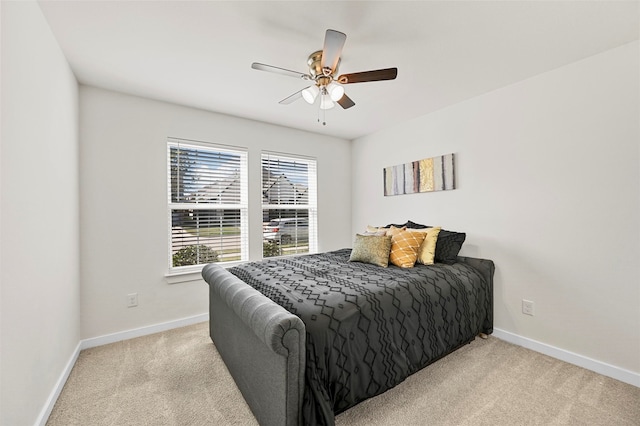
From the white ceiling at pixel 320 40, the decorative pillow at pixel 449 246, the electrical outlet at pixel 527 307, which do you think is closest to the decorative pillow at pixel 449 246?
the decorative pillow at pixel 449 246

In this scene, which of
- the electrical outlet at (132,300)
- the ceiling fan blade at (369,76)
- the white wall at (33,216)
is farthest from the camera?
the electrical outlet at (132,300)

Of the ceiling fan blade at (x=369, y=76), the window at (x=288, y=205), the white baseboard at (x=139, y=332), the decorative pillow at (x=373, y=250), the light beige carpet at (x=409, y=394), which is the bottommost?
the light beige carpet at (x=409, y=394)

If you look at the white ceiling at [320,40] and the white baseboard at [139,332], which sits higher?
the white ceiling at [320,40]

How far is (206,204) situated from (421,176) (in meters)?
2.63

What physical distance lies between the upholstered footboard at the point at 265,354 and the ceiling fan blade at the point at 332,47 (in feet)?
4.93

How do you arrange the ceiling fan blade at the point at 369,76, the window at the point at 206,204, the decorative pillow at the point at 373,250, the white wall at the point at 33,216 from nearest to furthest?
the white wall at the point at 33,216, the ceiling fan blade at the point at 369,76, the decorative pillow at the point at 373,250, the window at the point at 206,204

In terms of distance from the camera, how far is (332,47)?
1.63 m

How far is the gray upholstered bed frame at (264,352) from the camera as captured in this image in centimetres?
131

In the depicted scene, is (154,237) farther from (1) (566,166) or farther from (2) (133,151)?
(1) (566,166)

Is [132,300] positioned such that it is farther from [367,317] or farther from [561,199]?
[561,199]

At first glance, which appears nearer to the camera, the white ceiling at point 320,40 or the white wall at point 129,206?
the white ceiling at point 320,40

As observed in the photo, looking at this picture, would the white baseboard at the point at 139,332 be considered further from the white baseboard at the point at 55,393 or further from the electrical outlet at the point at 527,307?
the electrical outlet at the point at 527,307

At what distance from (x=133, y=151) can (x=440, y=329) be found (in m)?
3.28

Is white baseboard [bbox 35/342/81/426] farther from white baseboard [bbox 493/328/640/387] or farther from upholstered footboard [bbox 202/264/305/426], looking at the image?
white baseboard [bbox 493/328/640/387]
